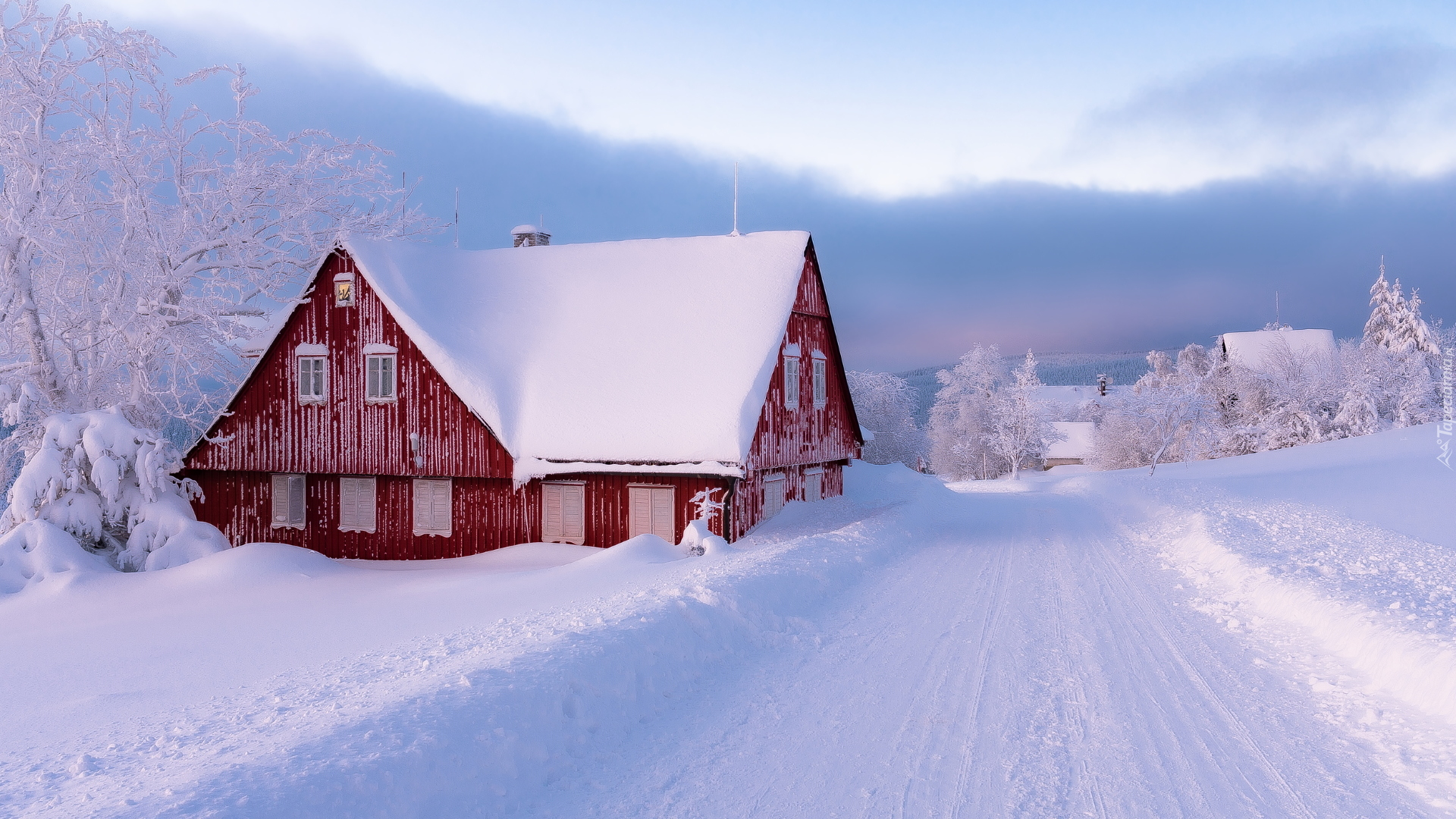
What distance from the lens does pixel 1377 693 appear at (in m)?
7.71

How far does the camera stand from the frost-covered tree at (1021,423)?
60344 mm

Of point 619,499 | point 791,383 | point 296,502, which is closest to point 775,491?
point 791,383

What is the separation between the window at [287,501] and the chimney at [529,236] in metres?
11.1

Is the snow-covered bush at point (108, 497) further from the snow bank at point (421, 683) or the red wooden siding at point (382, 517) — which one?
the snow bank at point (421, 683)

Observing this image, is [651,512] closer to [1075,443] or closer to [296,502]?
[296,502]

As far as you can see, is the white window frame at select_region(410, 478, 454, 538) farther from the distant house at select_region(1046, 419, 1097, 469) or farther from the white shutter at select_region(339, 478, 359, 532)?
the distant house at select_region(1046, 419, 1097, 469)

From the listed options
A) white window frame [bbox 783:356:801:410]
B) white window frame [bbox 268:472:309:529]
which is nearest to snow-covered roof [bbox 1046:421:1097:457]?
white window frame [bbox 783:356:801:410]

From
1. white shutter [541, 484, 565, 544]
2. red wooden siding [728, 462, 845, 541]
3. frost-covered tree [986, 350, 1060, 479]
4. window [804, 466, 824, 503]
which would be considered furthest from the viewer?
frost-covered tree [986, 350, 1060, 479]

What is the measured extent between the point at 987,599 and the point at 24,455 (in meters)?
24.0

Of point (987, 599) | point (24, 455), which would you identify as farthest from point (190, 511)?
point (987, 599)

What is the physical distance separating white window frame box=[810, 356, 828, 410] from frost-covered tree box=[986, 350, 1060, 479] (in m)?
37.7

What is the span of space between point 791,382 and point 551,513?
24.5 feet

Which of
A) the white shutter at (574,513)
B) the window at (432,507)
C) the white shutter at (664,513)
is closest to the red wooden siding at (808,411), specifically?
the white shutter at (664,513)

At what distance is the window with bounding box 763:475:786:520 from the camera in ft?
71.6
